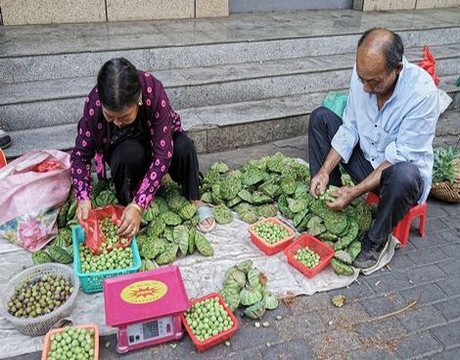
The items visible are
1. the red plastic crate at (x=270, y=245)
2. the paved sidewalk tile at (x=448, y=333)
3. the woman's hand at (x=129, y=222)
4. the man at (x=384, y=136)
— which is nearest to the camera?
the paved sidewalk tile at (x=448, y=333)

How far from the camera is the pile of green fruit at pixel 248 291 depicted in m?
2.54

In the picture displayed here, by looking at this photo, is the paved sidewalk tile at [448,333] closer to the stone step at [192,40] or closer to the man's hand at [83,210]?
the man's hand at [83,210]

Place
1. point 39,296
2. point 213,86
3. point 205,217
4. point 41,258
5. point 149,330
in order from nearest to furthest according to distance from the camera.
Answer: point 149,330 < point 39,296 < point 41,258 < point 205,217 < point 213,86

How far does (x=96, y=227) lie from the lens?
2.76m

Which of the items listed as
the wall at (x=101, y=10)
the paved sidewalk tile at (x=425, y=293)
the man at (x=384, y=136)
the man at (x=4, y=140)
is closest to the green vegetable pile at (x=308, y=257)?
the man at (x=384, y=136)

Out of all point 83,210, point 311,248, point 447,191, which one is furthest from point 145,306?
point 447,191

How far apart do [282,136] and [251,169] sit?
996mm

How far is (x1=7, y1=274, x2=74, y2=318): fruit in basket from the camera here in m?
2.37

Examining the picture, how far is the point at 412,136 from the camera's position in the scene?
109 inches

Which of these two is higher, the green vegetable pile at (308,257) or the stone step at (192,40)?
the stone step at (192,40)

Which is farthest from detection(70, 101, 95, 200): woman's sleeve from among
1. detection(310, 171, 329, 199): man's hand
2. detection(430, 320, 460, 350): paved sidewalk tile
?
detection(430, 320, 460, 350): paved sidewalk tile

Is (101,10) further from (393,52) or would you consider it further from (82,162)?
(393,52)

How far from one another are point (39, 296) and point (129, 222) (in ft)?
2.03

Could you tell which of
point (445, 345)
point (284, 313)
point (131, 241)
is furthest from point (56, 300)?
point (445, 345)
